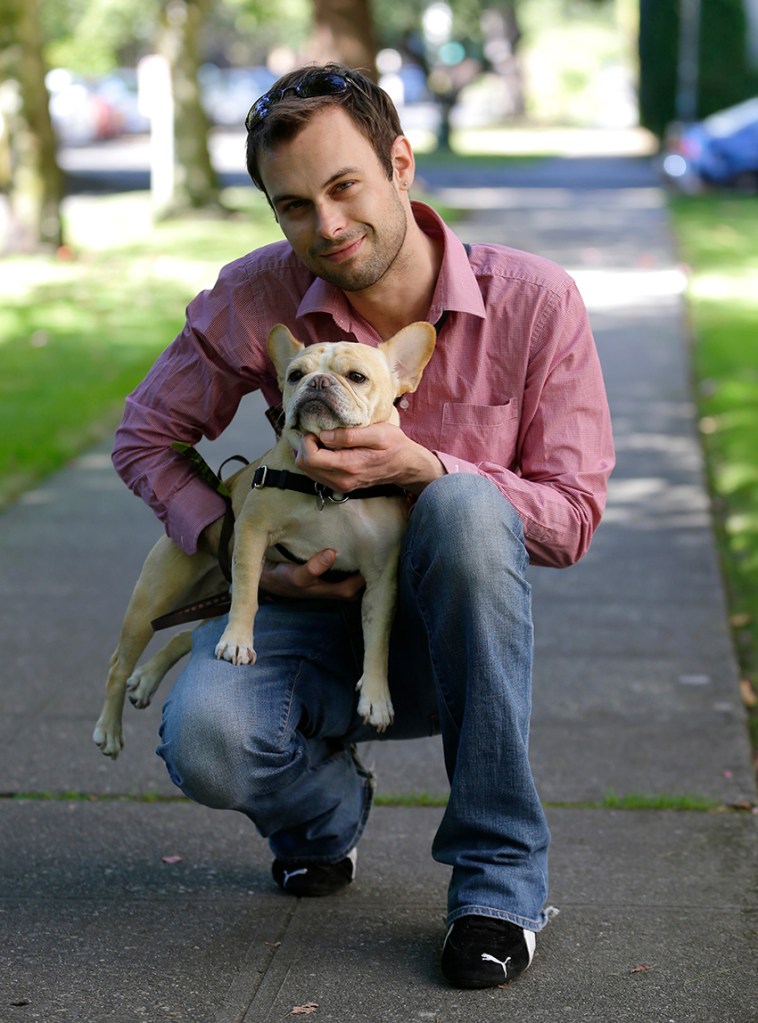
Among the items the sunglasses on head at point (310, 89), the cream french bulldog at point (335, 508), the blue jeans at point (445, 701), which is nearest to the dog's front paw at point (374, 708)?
the cream french bulldog at point (335, 508)

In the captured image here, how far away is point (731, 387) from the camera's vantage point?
9.93 meters

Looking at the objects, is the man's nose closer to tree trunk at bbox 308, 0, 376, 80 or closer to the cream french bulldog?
the cream french bulldog

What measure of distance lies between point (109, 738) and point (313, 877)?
606mm

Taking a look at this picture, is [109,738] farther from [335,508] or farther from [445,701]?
[445,701]

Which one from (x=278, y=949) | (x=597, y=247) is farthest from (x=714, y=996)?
(x=597, y=247)

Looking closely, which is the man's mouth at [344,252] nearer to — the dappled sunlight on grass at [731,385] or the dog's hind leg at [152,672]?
the dog's hind leg at [152,672]

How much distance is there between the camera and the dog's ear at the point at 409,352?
3.27 m

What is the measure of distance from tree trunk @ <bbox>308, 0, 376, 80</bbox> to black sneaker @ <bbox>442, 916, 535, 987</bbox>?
19350 mm

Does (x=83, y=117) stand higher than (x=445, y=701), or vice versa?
(x=445, y=701)

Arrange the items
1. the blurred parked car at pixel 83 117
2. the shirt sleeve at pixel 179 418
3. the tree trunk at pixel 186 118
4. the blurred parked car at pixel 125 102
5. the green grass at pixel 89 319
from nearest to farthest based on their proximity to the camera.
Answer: the shirt sleeve at pixel 179 418 → the green grass at pixel 89 319 → the tree trunk at pixel 186 118 → the blurred parked car at pixel 83 117 → the blurred parked car at pixel 125 102

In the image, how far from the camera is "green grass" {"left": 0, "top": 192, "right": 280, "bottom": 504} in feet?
29.4

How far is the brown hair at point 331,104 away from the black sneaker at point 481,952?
1.66 metres

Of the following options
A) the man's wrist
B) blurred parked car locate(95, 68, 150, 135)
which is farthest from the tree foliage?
the man's wrist

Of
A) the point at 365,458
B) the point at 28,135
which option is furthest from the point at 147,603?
the point at 28,135
